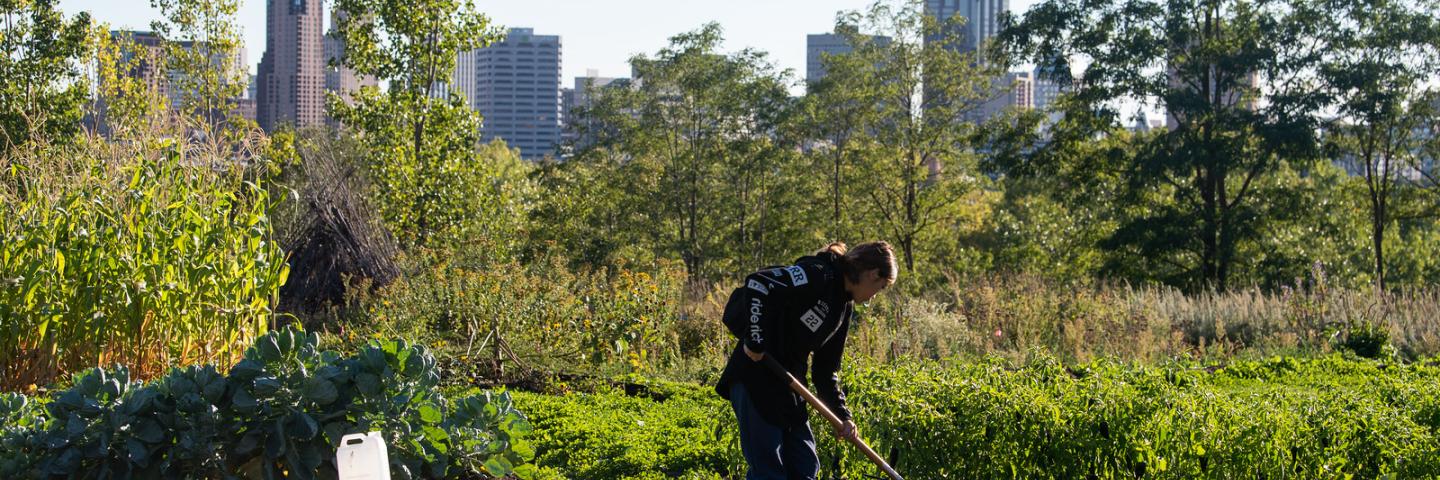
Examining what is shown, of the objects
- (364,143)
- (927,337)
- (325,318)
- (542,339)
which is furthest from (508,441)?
(364,143)

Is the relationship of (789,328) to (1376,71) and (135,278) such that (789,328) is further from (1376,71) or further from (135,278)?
(1376,71)

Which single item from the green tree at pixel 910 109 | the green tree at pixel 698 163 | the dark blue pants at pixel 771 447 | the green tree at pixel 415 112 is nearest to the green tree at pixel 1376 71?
the green tree at pixel 910 109

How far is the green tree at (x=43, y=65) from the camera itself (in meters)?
19.4

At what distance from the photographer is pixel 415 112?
16.8 metres

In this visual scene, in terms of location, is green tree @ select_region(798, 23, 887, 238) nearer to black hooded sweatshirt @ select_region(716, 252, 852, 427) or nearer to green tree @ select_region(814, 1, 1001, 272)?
green tree @ select_region(814, 1, 1001, 272)

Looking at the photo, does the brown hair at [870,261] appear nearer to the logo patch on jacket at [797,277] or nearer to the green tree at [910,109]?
the logo patch on jacket at [797,277]

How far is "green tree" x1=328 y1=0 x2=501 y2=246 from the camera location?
16594mm

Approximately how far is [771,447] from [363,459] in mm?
1435

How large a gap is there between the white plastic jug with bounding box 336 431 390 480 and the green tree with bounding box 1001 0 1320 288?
51.9 feet

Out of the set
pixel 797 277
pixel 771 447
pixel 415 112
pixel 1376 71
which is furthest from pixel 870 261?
pixel 1376 71

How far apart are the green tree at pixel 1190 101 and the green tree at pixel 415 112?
8.65 meters

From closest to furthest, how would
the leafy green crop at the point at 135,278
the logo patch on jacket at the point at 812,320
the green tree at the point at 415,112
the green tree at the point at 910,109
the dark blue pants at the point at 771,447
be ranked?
1. the logo patch on jacket at the point at 812,320
2. the dark blue pants at the point at 771,447
3. the leafy green crop at the point at 135,278
4. the green tree at the point at 415,112
5. the green tree at the point at 910,109

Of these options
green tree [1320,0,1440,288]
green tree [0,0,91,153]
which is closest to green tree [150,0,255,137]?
green tree [0,0,91,153]

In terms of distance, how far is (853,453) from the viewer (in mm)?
5363
